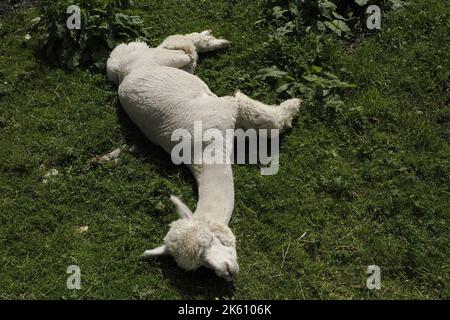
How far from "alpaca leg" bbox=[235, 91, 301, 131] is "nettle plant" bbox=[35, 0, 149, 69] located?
2.08 metres

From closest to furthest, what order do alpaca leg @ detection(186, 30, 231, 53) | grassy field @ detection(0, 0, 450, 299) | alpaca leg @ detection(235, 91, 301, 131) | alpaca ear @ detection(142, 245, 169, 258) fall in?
alpaca ear @ detection(142, 245, 169, 258) → grassy field @ detection(0, 0, 450, 299) → alpaca leg @ detection(235, 91, 301, 131) → alpaca leg @ detection(186, 30, 231, 53)

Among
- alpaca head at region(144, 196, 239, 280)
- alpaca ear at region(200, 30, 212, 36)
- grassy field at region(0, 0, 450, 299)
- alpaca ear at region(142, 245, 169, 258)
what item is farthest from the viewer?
alpaca ear at region(200, 30, 212, 36)

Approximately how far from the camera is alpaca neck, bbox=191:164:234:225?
16.7 feet

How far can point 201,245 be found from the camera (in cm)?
462

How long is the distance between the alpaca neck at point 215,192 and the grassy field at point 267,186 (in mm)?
308

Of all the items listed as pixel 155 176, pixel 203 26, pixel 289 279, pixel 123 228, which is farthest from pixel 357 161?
pixel 203 26

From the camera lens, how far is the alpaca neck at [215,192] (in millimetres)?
5082

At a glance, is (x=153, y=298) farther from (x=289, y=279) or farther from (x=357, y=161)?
(x=357, y=161)

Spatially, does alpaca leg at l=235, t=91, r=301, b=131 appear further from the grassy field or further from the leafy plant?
the leafy plant

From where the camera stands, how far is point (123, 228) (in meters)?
5.50

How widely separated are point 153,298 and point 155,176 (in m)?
1.40

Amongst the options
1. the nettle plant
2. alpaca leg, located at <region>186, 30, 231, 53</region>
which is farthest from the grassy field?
the nettle plant

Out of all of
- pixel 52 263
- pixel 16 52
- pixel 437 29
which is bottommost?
pixel 52 263

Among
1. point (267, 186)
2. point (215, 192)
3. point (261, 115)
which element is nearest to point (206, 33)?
point (261, 115)
